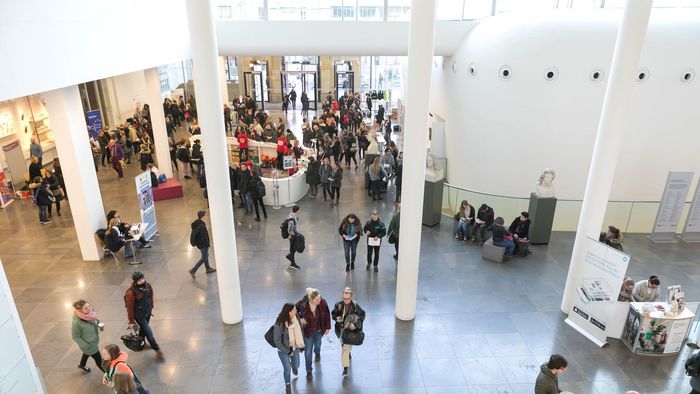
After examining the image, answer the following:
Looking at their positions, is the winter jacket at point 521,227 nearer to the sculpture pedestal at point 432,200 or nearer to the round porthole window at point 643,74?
the sculpture pedestal at point 432,200

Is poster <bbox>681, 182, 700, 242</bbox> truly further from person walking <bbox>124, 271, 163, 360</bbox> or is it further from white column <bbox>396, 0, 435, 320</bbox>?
person walking <bbox>124, 271, 163, 360</bbox>

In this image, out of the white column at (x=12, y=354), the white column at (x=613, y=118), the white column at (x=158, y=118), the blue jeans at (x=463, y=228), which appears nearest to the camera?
the white column at (x=12, y=354)

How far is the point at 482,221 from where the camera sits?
1083 cm

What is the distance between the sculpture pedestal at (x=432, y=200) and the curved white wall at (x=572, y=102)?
88.8 inches

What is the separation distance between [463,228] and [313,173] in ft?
15.2

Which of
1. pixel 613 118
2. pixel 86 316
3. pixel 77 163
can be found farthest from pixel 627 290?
pixel 77 163

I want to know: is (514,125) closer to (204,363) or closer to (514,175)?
(514,175)

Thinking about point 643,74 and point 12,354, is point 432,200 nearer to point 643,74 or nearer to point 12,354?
point 643,74

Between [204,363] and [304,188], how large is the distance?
7652 millimetres

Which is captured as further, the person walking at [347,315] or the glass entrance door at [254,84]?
the glass entrance door at [254,84]

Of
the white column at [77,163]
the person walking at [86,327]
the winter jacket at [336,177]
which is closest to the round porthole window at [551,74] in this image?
the winter jacket at [336,177]

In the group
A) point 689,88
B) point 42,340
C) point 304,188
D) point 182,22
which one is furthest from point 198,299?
point 689,88

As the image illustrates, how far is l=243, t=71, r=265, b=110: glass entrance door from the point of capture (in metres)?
27.8

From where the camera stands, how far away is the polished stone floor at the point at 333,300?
6734 mm
